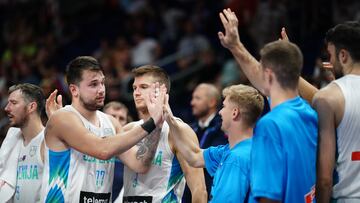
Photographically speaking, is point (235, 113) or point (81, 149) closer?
point (235, 113)

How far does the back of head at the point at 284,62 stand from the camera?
189 inches

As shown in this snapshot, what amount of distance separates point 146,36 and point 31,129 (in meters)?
7.79

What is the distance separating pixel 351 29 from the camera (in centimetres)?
516

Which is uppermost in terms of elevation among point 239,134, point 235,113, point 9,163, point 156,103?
point 156,103

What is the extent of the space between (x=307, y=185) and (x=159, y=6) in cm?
1098

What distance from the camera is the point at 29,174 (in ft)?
22.7

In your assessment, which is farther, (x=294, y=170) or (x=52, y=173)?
(x=52, y=173)

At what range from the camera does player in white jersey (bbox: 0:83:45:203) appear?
6871mm

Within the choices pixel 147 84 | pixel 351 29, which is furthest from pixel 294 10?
pixel 351 29

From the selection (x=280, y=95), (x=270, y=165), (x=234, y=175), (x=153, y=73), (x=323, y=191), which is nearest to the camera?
(x=270, y=165)

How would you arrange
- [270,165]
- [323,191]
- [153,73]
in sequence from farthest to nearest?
[153,73], [323,191], [270,165]

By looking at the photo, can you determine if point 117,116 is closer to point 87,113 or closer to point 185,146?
point 87,113

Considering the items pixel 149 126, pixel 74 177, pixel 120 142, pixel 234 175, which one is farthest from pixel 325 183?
pixel 74 177

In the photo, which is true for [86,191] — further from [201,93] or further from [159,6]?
[159,6]
